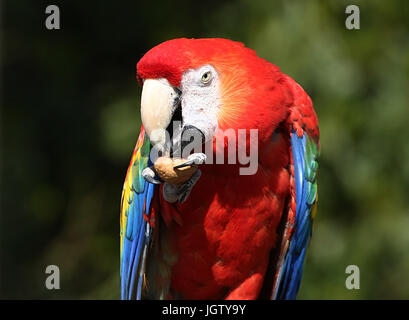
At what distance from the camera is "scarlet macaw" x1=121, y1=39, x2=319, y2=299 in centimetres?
119

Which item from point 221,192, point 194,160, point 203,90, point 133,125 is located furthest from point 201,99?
point 133,125

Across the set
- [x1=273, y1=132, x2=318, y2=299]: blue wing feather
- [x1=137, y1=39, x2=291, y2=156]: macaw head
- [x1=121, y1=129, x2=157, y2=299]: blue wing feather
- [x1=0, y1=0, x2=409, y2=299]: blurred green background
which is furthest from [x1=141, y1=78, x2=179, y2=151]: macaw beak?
[x1=0, y1=0, x2=409, y2=299]: blurred green background

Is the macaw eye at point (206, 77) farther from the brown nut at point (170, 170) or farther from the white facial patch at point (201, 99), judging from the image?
the brown nut at point (170, 170)

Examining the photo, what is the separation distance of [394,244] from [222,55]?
4.75ft

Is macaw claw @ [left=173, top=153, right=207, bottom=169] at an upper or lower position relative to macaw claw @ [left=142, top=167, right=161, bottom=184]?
upper

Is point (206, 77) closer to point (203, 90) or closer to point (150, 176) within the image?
point (203, 90)

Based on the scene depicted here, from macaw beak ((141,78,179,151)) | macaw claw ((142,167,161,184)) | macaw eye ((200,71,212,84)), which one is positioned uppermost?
macaw eye ((200,71,212,84))

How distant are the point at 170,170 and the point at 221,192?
9.3 inches

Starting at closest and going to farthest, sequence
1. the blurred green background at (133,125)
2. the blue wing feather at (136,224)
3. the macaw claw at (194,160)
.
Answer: the macaw claw at (194,160) → the blue wing feather at (136,224) → the blurred green background at (133,125)

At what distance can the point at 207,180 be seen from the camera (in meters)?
1.34

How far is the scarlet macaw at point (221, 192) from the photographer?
119 cm

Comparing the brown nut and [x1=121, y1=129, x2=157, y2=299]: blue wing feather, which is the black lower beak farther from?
[x1=121, y1=129, x2=157, y2=299]: blue wing feather

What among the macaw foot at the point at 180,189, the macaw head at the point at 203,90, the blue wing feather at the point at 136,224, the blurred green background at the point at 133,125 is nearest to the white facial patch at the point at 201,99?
the macaw head at the point at 203,90

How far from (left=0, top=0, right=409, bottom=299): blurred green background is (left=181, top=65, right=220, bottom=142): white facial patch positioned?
3.49 ft
